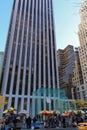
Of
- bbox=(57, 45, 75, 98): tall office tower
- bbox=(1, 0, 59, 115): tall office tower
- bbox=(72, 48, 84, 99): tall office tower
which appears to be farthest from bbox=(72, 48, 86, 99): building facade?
bbox=(1, 0, 59, 115): tall office tower

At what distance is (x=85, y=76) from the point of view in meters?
94.4

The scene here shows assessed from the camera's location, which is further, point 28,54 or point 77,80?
point 77,80

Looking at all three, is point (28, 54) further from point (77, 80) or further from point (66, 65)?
point (77, 80)

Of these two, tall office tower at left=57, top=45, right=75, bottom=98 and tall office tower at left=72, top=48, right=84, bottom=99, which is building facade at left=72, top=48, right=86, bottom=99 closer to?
tall office tower at left=72, top=48, right=84, bottom=99

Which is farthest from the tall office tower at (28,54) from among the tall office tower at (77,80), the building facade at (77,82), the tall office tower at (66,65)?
the tall office tower at (77,80)

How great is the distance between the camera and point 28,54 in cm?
6800

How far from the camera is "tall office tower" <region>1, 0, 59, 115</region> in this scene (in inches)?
2371

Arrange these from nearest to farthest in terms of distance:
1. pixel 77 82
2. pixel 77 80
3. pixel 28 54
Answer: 1. pixel 28 54
2. pixel 77 82
3. pixel 77 80

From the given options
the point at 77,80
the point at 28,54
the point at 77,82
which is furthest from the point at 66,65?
the point at 28,54

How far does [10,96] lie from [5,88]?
349 centimetres

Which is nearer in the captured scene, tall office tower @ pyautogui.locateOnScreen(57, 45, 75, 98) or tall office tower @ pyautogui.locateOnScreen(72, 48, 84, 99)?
tall office tower @ pyautogui.locateOnScreen(72, 48, 84, 99)

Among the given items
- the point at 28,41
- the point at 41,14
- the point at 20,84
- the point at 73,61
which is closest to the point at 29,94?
the point at 20,84

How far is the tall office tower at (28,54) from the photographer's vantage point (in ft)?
198

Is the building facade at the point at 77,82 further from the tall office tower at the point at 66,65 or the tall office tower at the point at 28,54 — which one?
the tall office tower at the point at 28,54
